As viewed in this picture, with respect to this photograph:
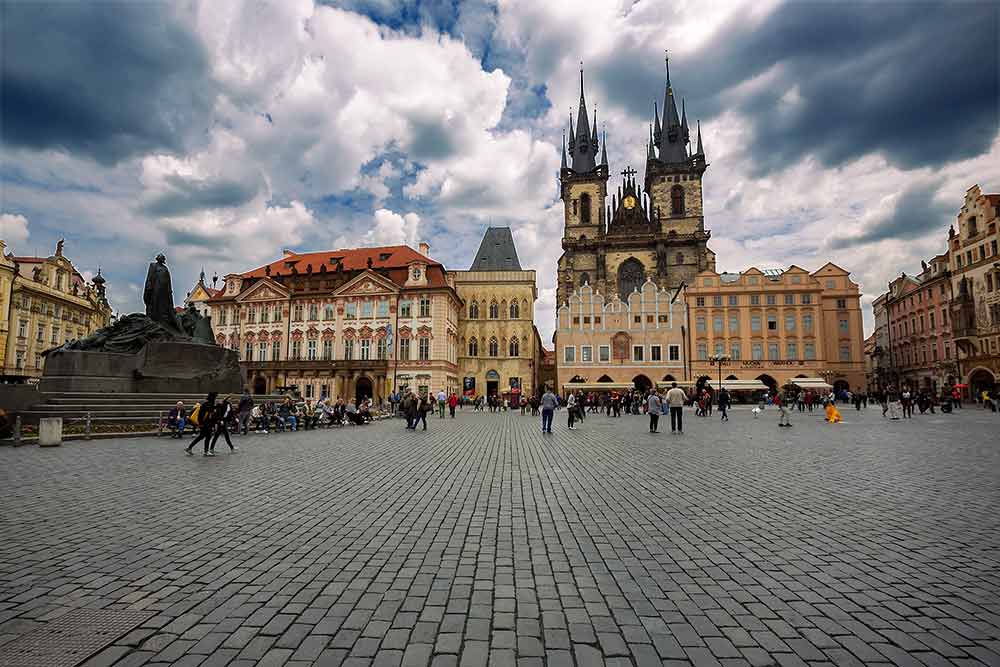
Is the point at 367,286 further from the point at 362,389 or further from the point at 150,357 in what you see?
the point at 150,357

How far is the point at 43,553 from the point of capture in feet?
15.0

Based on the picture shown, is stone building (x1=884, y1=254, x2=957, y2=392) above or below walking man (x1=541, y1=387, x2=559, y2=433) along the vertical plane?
above

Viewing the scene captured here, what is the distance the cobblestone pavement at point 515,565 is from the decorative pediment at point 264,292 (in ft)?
168

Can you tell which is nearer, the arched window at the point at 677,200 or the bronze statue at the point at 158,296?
the bronze statue at the point at 158,296

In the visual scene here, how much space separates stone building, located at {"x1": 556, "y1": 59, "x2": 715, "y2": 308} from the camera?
6781 centimetres

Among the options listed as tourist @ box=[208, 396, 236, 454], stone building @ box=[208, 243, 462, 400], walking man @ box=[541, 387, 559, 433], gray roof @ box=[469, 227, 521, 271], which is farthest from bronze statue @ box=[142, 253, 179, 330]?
gray roof @ box=[469, 227, 521, 271]

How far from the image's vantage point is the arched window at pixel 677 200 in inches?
2859

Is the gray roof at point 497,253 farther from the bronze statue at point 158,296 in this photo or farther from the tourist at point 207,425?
the tourist at point 207,425

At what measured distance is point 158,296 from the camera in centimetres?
1920

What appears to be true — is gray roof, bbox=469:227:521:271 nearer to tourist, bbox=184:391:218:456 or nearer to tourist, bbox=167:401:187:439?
tourist, bbox=167:401:187:439

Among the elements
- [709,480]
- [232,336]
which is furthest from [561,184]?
[709,480]

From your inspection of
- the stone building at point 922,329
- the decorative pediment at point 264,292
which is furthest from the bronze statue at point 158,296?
the stone building at point 922,329

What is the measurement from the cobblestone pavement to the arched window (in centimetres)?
6794

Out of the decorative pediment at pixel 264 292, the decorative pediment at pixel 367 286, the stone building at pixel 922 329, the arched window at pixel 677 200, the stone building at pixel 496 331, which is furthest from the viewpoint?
the arched window at pixel 677 200
